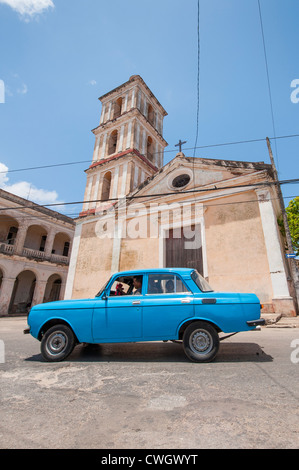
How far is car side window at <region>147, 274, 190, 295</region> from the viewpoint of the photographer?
13.3 ft

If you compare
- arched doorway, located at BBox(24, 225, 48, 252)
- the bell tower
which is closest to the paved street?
the bell tower

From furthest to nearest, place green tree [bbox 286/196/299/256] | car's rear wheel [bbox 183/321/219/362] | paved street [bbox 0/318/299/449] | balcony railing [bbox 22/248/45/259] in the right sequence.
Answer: balcony railing [bbox 22/248/45/259]
green tree [bbox 286/196/299/256]
car's rear wheel [bbox 183/321/219/362]
paved street [bbox 0/318/299/449]

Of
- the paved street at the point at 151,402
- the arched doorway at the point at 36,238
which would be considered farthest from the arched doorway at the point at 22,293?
the paved street at the point at 151,402

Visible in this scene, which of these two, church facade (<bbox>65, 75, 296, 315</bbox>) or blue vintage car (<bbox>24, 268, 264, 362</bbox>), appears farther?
church facade (<bbox>65, 75, 296, 315</bbox>)

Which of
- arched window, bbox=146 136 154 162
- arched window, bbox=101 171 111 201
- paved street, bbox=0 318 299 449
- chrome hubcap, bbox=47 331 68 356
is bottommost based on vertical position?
paved street, bbox=0 318 299 449

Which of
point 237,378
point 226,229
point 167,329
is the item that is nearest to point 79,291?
point 226,229

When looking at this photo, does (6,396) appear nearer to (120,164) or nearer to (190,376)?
(190,376)

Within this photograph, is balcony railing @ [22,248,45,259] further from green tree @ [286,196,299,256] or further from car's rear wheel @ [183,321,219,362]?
green tree @ [286,196,299,256]

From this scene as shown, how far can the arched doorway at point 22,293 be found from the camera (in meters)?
22.4

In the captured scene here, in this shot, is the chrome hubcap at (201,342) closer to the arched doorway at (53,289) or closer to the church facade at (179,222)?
the church facade at (179,222)

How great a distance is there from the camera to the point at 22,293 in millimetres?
23406

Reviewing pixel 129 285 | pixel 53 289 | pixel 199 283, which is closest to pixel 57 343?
pixel 129 285

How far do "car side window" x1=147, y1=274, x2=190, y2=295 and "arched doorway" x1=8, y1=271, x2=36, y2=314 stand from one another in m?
22.2

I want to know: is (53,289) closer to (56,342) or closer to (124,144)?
(124,144)
